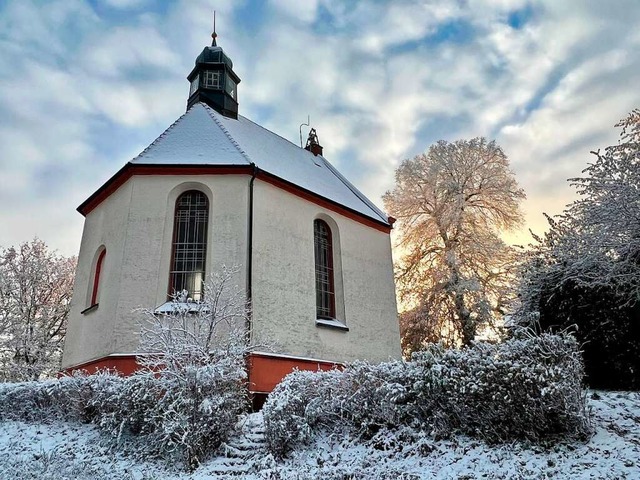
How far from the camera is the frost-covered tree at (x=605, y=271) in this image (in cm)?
749

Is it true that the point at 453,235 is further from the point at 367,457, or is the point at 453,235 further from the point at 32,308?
the point at 32,308

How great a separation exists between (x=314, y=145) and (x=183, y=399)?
14.6 meters

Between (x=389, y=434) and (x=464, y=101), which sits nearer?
(x=389, y=434)

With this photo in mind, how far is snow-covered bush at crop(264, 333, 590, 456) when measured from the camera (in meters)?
5.29

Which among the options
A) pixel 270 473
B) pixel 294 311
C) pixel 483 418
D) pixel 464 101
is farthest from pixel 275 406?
pixel 464 101

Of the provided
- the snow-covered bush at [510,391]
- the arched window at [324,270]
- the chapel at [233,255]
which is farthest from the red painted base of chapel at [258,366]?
the snow-covered bush at [510,391]

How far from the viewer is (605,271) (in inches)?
316

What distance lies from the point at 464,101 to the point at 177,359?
8388mm

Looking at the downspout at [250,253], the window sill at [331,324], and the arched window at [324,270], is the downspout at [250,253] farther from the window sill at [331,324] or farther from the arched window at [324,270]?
the arched window at [324,270]

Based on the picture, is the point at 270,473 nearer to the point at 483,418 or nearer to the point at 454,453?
the point at 454,453

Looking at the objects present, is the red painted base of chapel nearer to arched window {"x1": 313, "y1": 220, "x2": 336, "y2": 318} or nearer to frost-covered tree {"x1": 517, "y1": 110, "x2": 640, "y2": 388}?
arched window {"x1": 313, "y1": 220, "x2": 336, "y2": 318}

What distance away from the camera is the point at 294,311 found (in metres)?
11.8

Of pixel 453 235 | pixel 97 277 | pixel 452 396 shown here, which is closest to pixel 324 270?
pixel 97 277

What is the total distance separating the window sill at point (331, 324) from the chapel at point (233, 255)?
37mm
